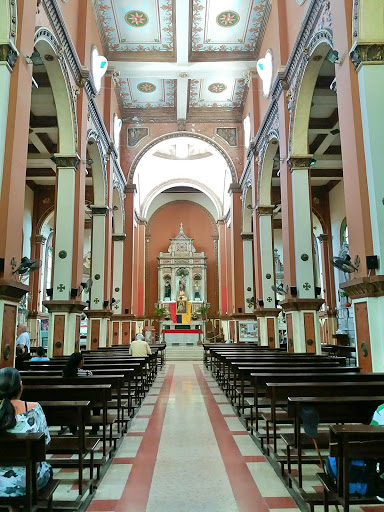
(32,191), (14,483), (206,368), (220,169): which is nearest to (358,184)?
(14,483)

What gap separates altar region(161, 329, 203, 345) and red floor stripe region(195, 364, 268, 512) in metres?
16.0

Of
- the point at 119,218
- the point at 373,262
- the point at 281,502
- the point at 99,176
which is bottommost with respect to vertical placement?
the point at 281,502

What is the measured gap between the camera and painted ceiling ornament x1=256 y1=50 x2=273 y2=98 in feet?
42.8

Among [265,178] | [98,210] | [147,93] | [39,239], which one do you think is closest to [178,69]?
[147,93]

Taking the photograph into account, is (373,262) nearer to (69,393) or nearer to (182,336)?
(69,393)

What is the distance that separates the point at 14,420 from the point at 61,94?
8879 mm

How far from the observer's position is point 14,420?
237 centimetres

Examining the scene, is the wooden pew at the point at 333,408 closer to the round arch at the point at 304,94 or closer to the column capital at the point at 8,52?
the column capital at the point at 8,52

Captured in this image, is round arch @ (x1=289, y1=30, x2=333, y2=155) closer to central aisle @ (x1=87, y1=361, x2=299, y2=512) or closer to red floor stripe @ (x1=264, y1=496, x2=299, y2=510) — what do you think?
central aisle @ (x1=87, y1=361, x2=299, y2=512)

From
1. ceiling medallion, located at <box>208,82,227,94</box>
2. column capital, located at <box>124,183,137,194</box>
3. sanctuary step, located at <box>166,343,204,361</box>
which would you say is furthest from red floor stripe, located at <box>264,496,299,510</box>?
column capital, located at <box>124,183,137,194</box>

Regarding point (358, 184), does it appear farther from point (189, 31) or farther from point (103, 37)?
point (103, 37)

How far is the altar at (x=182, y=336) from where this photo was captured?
22.5 metres

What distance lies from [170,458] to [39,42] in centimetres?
769

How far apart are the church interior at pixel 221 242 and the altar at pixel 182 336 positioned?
0.33 ft
